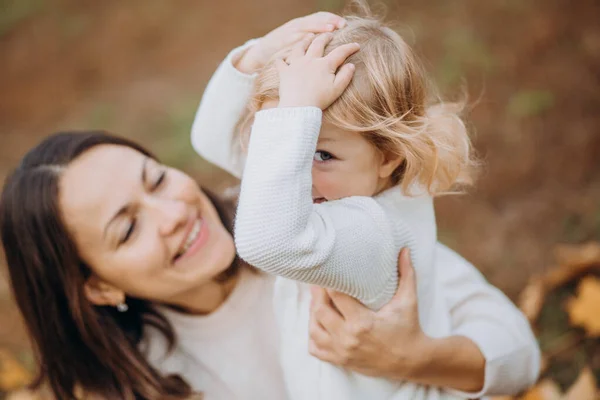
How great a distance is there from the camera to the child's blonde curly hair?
43.6 inches

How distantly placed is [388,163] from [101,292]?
3.07ft

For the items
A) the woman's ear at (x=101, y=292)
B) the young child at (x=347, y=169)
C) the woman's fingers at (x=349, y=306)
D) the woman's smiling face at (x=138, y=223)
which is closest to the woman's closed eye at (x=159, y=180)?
the woman's smiling face at (x=138, y=223)

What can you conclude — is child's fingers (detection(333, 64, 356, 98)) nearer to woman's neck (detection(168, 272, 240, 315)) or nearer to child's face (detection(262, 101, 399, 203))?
child's face (detection(262, 101, 399, 203))

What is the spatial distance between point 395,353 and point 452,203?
145 centimetres

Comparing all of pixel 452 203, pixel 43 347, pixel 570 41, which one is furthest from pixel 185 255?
pixel 570 41

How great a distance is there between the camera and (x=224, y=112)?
148 centimetres

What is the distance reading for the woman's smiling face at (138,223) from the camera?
5.01 ft

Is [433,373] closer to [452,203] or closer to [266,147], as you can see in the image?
[266,147]

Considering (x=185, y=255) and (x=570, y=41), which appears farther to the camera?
(x=570, y=41)

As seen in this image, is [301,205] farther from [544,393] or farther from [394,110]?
[544,393]

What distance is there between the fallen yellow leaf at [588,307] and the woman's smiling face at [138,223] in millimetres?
1271

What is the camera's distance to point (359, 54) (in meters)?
1.12

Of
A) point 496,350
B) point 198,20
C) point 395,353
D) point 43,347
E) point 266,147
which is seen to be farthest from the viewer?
point 198,20

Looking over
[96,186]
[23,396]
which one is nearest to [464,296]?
[96,186]
